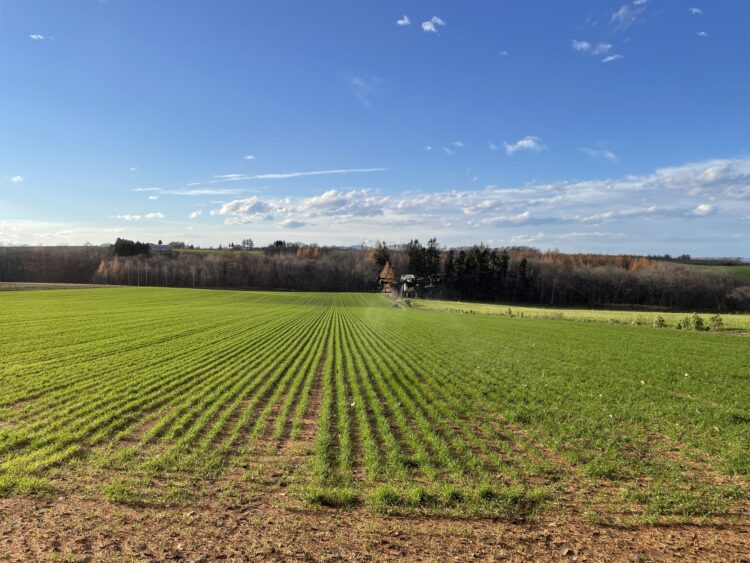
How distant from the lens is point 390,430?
9.92 metres

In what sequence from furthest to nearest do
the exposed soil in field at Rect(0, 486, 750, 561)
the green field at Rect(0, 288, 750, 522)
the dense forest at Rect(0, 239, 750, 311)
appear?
the dense forest at Rect(0, 239, 750, 311) → the green field at Rect(0, 288, 750, 522) → the exposed soil in field at Rect(0, 486, 750, 561)

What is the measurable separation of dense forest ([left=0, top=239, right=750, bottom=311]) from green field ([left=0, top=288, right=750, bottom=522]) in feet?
283

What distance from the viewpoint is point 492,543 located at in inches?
222

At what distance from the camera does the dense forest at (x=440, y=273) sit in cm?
10250

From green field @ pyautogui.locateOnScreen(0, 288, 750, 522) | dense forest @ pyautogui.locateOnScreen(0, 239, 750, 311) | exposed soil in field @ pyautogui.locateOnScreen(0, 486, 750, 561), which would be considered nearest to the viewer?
exposed soil in field @ pyautogui.locateOnScreen(0, 486, 750, 561)

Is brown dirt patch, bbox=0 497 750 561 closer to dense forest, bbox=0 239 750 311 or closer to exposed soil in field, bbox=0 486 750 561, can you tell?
exposed soil in field, bbox=0 486 750 561

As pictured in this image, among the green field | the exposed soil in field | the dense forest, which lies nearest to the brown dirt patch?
the exposed soil in field

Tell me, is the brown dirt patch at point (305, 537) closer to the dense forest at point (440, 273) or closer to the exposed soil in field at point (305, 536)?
the exposed soil in field at point (305, 536)

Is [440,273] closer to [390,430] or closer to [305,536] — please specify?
[390,430]

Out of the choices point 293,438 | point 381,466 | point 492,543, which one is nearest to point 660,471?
point 492,543

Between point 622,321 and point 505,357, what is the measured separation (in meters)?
26.3

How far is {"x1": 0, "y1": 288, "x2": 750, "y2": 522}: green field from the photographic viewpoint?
22.7 ft

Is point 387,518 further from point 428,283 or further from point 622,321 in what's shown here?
point 428,283

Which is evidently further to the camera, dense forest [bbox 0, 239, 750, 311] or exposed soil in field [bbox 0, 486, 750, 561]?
dense forest [bbox 0, 239, 750, 311]
